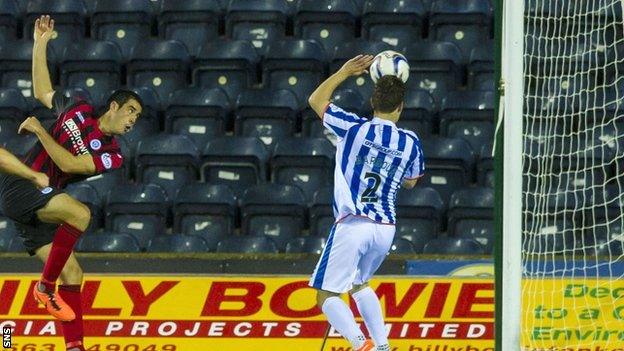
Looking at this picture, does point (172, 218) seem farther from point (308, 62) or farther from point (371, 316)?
point (371, 316)

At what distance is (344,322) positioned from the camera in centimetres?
776

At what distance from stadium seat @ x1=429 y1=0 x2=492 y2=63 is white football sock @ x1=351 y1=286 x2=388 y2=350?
4810 mm

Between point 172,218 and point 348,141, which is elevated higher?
point 348,141

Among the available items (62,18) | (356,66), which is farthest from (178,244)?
(356,66)

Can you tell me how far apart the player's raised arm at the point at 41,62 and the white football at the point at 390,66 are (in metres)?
2.00

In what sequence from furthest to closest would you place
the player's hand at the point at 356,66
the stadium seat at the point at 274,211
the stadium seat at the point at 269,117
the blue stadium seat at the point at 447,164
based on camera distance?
the stadium seat at the point at 269,117 → the blue stadium seat at the point at 447,164 → the stadium seat at the point at 274,211 → the player's hand at the point at 356,66

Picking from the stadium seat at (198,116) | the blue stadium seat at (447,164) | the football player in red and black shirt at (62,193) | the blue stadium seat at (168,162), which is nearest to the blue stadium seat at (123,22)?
the stadium seat at (198,116)

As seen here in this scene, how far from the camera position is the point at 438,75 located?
12.1m

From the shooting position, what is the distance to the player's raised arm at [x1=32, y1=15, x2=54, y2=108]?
845 centimetres

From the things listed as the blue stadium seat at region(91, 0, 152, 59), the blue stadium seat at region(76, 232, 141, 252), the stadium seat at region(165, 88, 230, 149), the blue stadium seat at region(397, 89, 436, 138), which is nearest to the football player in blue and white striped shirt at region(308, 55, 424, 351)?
the blue stadium seat at region(76, 232, 141, 252)

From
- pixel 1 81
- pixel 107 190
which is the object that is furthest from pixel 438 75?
pixel 1 81

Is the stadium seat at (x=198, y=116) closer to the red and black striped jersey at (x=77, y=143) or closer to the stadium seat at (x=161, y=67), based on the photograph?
the stadium seat at (x=161, y=67)

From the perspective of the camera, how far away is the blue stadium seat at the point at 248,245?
10.6 meters

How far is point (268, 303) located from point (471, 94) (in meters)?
3.34
